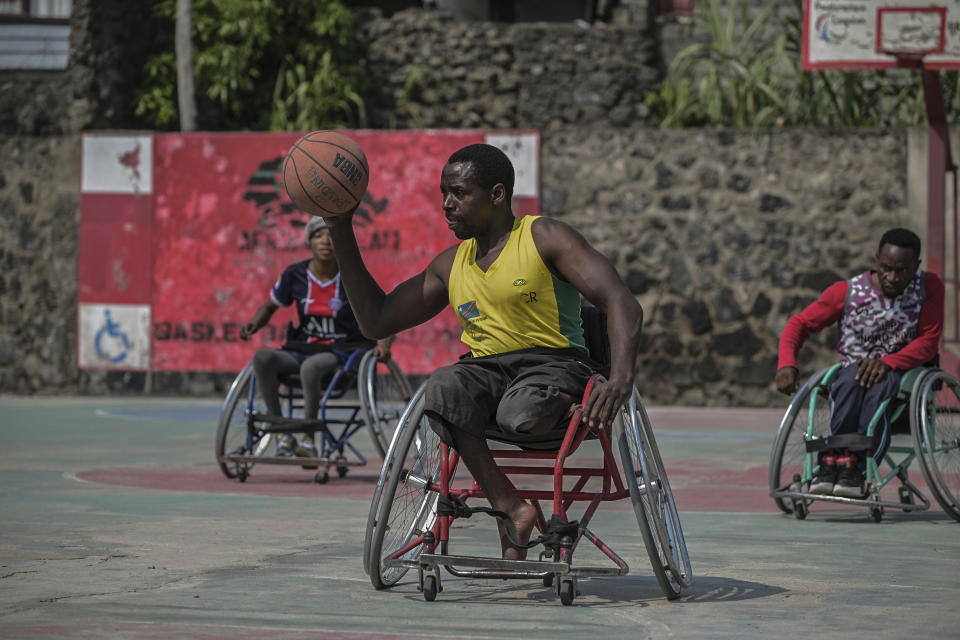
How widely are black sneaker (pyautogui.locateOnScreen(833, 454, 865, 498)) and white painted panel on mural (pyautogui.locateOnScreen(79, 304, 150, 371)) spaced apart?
995cm

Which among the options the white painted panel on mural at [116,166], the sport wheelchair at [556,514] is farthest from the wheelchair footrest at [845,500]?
the white painted panel on mural at [116,166]

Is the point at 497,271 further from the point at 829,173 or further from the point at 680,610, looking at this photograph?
the point at 829,173

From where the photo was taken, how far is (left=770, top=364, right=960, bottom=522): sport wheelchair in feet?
23.1

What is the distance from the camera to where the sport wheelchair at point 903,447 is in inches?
278

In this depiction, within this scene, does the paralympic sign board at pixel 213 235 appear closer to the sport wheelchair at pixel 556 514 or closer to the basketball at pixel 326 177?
the basketball at pixel 326 177

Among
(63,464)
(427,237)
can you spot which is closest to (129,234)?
(427,237)

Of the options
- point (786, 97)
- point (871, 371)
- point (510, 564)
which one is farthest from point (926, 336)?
point (786, 97)

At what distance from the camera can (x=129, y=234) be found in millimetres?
16172

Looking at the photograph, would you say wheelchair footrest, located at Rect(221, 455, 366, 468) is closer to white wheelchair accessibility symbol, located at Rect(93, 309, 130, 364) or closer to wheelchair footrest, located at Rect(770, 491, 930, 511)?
wheelchair footrest, located at Rect(770, 491, 930, 511)

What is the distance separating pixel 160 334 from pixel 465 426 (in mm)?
11448

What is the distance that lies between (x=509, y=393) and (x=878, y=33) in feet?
32.7

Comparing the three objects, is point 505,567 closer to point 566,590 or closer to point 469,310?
point 566,590

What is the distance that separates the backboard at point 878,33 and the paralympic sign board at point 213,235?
2.80 meters

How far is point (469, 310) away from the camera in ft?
17.7
